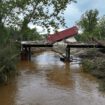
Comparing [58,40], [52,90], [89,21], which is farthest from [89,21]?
[52,90]

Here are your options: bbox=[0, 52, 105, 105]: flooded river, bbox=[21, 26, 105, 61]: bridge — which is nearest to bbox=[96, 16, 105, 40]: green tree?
bbox=[21, 26, 105, 61]: bridge

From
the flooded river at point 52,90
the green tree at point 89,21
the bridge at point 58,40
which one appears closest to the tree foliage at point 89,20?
the green tree at point 89,21

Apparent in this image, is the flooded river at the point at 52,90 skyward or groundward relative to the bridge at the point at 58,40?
groundward

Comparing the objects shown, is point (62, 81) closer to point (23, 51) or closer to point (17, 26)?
point (17, 26)

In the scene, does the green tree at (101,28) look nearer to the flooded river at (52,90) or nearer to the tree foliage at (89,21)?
the tree foliage at (89,21)

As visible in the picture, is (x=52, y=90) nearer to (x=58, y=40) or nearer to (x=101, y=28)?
(x=58, y=40)

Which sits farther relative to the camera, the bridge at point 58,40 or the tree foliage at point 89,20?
the tree foliage at point 89,20

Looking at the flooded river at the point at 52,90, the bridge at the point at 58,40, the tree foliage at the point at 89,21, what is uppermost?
the tree foliage at the point at 89,21

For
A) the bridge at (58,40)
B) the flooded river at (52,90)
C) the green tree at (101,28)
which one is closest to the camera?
the flooded river at (52,90)

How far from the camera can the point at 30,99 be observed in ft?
74.5

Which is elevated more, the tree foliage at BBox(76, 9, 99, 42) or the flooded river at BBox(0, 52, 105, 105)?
the tree foliage at BBox(76, 9, 99, 42)

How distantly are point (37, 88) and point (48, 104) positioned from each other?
5788mm

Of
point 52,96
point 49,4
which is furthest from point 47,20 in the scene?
point 52,96

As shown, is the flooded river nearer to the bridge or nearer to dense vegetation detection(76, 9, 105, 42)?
the bridge
